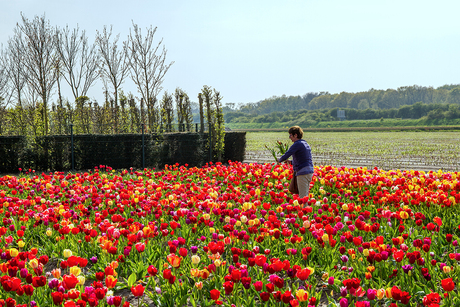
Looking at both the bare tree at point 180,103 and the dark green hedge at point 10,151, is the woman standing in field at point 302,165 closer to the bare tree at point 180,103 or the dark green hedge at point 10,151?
the dark green hedge at point 10,151

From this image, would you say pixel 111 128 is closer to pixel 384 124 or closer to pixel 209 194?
pixel 209 194

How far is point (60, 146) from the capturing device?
11961 mm

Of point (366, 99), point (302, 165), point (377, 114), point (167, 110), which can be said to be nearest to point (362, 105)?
point (366, 99)

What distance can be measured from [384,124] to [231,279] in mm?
87637

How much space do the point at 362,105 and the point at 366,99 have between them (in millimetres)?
4173

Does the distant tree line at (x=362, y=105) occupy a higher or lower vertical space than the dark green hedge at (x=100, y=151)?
higher

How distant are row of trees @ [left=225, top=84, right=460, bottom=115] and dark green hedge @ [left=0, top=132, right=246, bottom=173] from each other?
12815 centimetres

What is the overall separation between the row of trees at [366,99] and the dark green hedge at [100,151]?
12815cm

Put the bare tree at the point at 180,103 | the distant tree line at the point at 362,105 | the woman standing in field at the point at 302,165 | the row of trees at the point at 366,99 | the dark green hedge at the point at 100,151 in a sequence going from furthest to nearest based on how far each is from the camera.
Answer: the row of trees at the point at 366,99
the distant tree line at the point at 362,105
the bare tree at the point at 180,103
the dark green hedge at the point at 100,151
the woman standing in field at the point at 302,165

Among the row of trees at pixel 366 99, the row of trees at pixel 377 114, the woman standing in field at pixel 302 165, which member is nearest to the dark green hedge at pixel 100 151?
the woman standing in field at pixel 302 165

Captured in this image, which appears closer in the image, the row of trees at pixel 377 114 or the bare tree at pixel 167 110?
the bare tree at pixel 167 110

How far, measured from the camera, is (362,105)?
13488 cm

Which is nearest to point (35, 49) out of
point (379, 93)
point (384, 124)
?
point (384, 124)

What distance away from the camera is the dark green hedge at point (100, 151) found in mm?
11570
